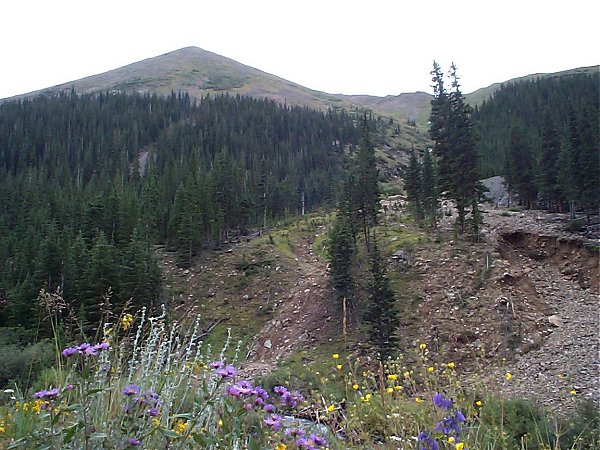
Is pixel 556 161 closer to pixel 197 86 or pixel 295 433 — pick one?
pixel 295 433

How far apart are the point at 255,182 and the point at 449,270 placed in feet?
127

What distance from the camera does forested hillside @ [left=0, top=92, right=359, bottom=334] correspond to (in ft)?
99.9

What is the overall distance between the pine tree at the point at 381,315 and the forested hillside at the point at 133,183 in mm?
10831

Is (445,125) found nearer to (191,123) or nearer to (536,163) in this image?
(536,163)

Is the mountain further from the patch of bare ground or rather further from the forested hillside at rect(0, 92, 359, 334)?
the patch of bare ground

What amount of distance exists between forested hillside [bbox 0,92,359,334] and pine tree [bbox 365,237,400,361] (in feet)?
35.5

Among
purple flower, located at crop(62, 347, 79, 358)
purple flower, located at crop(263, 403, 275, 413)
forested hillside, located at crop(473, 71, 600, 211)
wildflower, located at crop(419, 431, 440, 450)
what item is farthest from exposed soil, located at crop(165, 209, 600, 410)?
purple flower, located at crop(62, 347, 79, 358)

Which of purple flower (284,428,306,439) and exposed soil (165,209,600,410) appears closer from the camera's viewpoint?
purple flower (284,428,306,439)

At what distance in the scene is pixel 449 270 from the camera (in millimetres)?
25469

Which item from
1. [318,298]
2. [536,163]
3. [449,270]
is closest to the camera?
[449,270]

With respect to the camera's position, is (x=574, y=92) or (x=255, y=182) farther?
(x=574, y=92)

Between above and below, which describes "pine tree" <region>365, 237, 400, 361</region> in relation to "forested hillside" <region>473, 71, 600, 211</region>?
below

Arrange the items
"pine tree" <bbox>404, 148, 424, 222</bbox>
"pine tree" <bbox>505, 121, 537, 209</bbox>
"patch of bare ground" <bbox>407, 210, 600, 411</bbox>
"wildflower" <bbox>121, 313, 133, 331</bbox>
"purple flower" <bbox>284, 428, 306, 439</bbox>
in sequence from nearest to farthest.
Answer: "purple flower" <bbox>284, 428, 306, 439</bbox> → "wildflower" <bbox>121, 313, 133, 331</bbox> → "patch of bare ground" <bbox>407, 210, 600, 411</bbox> → "pine tree" <bbox>404, 148, 424, 222</bbox> → "pine tree" <bbox>505, 121, 537, 209</bbox>

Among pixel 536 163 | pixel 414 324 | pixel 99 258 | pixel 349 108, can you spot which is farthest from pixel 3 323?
pixel 349 108
